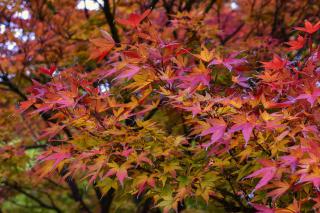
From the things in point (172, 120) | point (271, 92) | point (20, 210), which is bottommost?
point (20, 210)

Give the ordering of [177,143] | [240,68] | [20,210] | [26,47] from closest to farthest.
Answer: [177,143] < [240,68] < [26,47] < [20,210]

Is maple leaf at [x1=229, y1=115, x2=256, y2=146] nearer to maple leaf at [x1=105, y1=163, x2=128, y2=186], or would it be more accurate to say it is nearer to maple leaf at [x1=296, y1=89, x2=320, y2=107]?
maple leaf at [x1=296, y1=89, x2=320, y2=107]

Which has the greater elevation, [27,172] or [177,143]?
[177,143]

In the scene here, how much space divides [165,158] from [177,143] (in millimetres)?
119

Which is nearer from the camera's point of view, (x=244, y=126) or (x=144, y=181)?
(x=244, y=126)

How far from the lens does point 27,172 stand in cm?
497

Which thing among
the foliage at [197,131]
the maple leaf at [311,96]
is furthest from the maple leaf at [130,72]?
the maple leaf at [311,96]

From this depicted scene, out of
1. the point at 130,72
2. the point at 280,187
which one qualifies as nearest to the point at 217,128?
the point at 280,187

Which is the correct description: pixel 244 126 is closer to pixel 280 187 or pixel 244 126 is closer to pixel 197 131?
pixel 280 187

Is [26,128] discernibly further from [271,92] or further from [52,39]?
[271,92]

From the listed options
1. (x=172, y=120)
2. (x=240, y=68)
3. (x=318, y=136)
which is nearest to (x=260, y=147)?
(x=318, y=136)

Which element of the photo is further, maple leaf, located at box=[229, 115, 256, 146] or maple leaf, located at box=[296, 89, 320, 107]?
maple leaf, located at box=[296, 89, 320, 107]

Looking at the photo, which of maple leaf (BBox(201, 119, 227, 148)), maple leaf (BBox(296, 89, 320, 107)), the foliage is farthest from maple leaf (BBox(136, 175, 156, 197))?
maple leaf (BBox(296, 89, 320, 107))

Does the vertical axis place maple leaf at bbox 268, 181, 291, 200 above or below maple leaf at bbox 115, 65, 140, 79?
below
